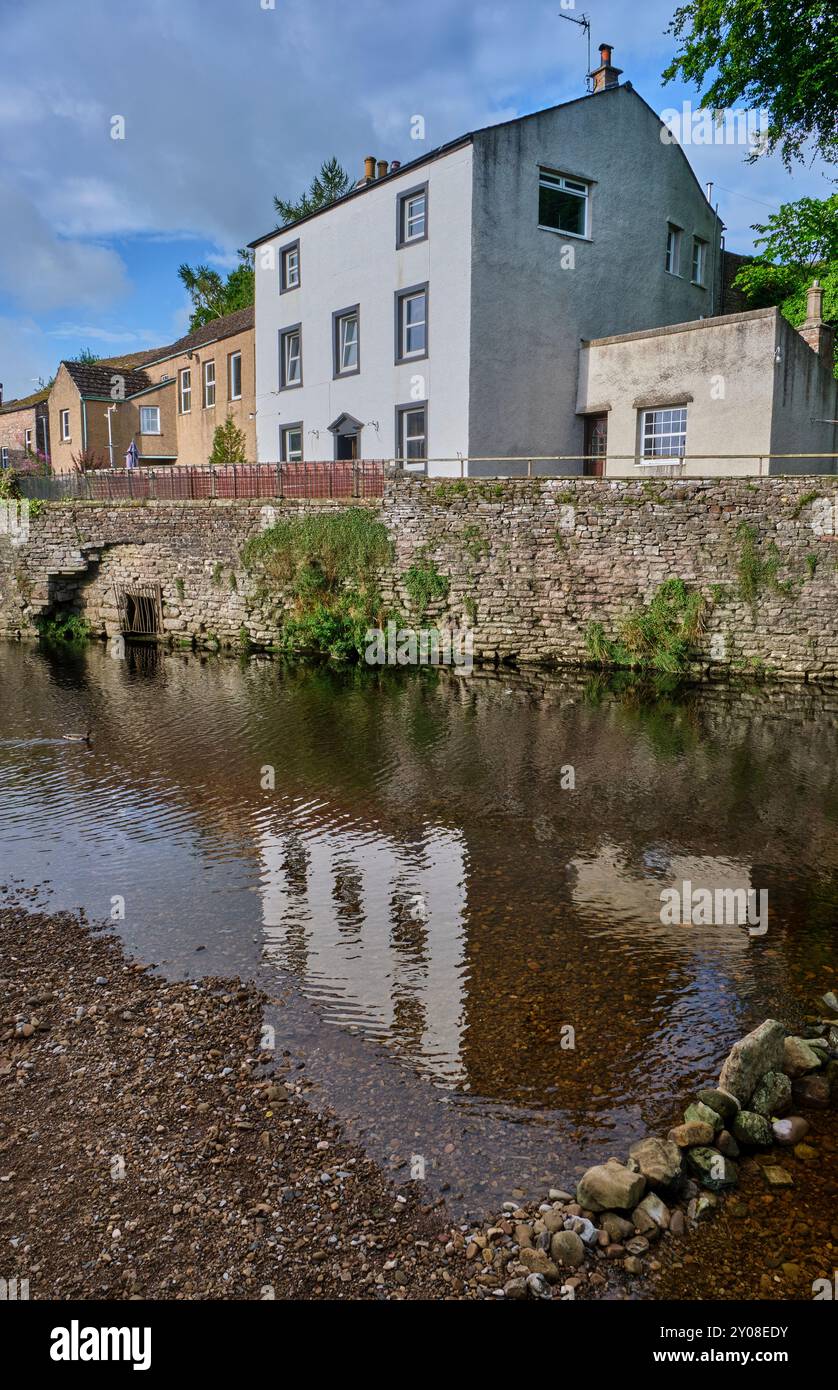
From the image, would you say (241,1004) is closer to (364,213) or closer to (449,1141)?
(449,1141)

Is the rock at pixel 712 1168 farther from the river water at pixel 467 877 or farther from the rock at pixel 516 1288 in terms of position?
the rock at pixel 516 1288

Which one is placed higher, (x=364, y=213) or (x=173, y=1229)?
(x=364, y=213)

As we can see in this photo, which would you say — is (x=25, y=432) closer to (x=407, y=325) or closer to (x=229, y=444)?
(x=229, y=444)

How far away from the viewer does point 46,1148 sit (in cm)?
504

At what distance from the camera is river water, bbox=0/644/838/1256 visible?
5.73 metres

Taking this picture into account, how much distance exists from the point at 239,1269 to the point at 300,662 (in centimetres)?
1920

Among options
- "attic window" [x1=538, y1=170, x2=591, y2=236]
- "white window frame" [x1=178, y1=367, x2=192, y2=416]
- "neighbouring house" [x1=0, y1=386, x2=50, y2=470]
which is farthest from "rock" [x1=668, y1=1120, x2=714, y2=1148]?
"neighbouring house" [x1=0, y1=386, x2=50, y2=470]

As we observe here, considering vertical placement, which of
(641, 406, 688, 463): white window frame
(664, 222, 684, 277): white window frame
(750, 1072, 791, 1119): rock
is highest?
(664, 222, 684, 277): white window frame

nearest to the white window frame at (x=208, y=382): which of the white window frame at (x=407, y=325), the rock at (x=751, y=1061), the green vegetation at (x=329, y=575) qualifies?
the white window frame at (x=407, y=325)

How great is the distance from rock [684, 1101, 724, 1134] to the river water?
8.1 inches

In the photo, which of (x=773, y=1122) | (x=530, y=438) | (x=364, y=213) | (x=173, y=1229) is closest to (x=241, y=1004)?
(x=173, y=1229)

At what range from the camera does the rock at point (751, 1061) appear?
547 centimetres

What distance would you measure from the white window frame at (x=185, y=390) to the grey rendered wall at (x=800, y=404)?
24710 mm

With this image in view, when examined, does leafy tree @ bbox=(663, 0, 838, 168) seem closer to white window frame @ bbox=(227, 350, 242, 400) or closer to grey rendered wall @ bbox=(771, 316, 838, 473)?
grey rendered wall @ bbox=(771, 316, 838, 473)
